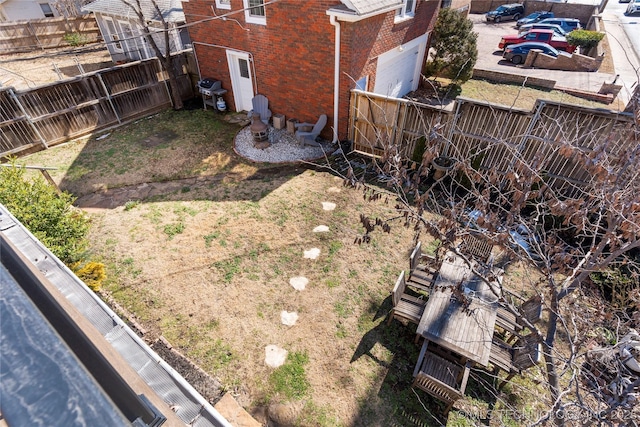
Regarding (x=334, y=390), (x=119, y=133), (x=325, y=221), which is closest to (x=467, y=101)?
(x=325, y=221)

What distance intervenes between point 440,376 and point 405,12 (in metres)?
11.6

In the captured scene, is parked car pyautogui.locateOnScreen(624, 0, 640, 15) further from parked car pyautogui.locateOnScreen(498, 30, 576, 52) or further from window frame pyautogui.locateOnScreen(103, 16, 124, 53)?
window frame pyautogui.locateOnScreen(103, 16, 124, 53)

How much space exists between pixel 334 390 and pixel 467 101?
7.12 m

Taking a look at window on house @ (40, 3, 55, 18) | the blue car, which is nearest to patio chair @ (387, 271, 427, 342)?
the blue car

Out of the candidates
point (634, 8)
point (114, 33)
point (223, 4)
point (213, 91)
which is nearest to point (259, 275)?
→ point (213, 91)

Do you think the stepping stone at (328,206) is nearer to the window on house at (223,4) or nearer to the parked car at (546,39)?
the window on house at (223,4)

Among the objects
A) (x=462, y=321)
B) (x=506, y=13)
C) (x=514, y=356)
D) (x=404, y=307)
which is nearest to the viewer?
(x=514, y=356)

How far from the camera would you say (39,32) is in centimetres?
1941

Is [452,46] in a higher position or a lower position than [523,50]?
higher

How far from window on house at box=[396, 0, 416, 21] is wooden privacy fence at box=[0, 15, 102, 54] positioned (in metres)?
22.4

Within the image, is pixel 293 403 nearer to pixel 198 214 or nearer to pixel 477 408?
pixel 477 408

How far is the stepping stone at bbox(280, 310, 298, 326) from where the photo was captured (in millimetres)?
5480

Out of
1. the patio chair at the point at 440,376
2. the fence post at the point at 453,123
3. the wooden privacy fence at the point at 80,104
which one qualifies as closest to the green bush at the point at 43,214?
the wooden privacy fence at the point at 80,104

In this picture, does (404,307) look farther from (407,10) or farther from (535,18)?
(535,18)
